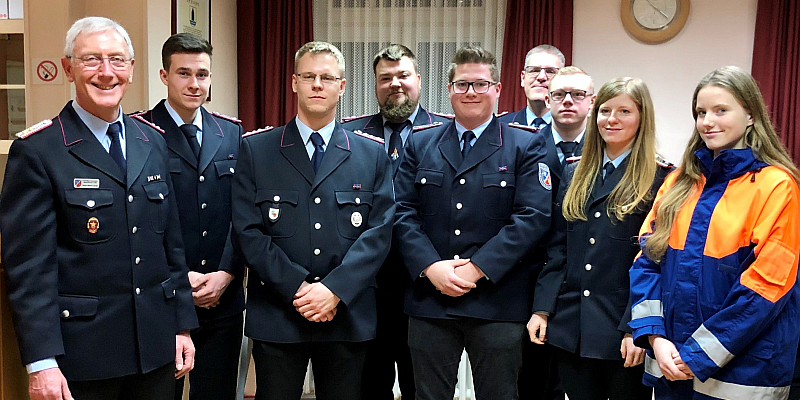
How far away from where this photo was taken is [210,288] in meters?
2.45

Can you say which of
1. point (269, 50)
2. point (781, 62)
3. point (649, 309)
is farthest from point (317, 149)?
point (781, 62)

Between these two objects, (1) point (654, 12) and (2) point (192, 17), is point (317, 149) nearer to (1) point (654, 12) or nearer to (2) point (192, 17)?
(2) point (192, 17)

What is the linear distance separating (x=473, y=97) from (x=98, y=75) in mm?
1266

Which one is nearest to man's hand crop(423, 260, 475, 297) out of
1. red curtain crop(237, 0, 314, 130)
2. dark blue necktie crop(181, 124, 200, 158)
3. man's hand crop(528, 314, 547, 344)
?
man's hand crop(528, 314, 547, 344)

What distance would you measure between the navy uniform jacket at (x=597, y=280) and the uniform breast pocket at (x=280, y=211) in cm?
92

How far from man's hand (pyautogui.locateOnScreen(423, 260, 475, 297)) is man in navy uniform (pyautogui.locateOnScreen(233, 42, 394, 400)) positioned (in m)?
0.19

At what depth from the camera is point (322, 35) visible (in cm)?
509

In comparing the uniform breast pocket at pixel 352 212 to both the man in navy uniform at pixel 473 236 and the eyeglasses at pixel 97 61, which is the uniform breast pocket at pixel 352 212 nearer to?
the man in navy uniform at pixel 473 236

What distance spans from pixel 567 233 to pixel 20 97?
143 inches

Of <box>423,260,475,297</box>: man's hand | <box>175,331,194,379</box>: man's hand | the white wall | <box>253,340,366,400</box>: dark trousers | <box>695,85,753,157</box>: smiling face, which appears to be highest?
the white wall

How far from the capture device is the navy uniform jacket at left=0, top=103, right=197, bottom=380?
1742 mm

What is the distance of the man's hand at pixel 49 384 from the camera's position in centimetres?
172

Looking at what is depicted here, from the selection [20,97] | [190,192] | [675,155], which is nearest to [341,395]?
[190,192]

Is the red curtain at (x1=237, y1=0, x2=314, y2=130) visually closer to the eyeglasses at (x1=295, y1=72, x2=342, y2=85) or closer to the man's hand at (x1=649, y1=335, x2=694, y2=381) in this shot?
the eyeglasses at (x1=295, y1=72, x2=342, y2=85)
